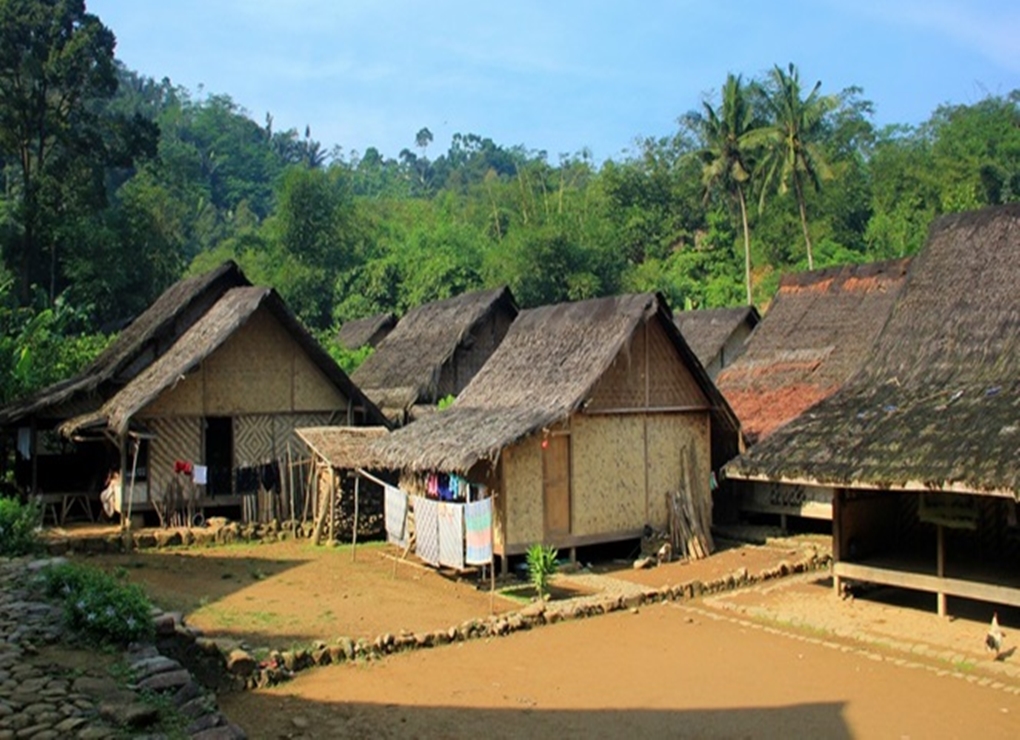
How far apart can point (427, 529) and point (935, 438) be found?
6.98 m

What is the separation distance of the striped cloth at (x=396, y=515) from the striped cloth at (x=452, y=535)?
1.60 m

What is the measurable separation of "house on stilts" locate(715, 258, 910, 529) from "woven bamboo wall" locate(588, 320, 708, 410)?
85.1 inches

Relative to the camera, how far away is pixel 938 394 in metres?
11.8

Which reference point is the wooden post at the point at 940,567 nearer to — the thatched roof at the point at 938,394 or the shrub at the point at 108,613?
the thatched roof at the point at 938,394

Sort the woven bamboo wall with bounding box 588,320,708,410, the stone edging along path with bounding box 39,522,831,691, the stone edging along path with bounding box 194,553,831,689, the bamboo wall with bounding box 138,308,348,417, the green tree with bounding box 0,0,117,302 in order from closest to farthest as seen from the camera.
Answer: the stone edging along path with bounding box 39,522,831,691
the stone edging along path with bounding box 194,553,831,689
the woven bamboo wall with bounding box 588,320,708,410
the bamboo wall with bounding box 138,308,348,417
the green tree with bounding box 0,0,117,302

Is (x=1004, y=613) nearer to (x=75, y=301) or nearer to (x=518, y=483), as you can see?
(x=518, y=483)

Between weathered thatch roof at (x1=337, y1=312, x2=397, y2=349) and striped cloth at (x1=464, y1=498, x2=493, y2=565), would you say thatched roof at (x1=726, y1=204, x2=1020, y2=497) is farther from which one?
weathered thatch roof at (x1=337, y1=312, x2=397, y2=349)

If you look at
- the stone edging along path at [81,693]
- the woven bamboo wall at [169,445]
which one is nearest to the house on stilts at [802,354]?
the woven bamboo wall at [169,445]

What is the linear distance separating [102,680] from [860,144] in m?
52.0

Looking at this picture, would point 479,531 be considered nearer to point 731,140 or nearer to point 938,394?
point 938,394

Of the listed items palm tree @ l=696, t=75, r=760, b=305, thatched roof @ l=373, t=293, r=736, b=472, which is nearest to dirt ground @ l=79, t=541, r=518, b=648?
thatched roof @ l=373, t=293, r=736, b=472

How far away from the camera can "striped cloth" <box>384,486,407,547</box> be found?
48.5 ft

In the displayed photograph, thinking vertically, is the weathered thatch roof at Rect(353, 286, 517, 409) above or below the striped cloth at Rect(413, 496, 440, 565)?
above

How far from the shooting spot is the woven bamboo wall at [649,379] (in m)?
15.1
